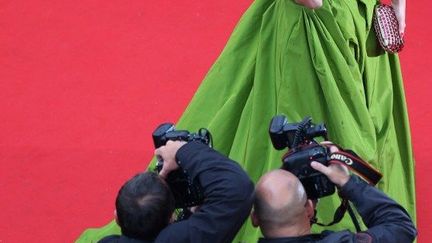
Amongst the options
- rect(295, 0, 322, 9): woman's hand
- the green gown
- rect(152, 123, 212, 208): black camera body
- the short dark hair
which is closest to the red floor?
the green gown

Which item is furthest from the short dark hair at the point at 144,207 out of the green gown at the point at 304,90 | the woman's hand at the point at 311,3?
the woman's hand at the point at 311,3

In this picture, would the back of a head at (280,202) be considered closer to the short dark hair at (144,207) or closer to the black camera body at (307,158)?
the black camera body at (307,158)

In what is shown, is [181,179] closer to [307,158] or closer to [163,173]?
[163,173]

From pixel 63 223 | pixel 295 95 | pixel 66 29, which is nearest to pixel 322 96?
pixel 295 95

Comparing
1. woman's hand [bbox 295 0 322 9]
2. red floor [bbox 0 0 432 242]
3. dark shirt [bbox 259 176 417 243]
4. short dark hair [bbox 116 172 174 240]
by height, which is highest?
woman's hand [bbox 295 0 322 9]

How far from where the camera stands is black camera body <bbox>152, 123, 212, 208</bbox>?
2.19 meters

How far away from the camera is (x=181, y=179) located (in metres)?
2.21

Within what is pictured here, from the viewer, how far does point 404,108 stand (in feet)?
11.0

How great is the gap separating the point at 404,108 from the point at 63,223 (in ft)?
4.05

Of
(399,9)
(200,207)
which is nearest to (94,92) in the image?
(399,9)

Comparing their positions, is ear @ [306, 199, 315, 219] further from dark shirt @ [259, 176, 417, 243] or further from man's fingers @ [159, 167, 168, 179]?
man's fingers @ [159, 167, 168, 179]

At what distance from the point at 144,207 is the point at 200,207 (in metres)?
0.12

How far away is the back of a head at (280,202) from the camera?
6.73 feet

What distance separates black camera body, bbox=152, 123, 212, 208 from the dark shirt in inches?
8.4
